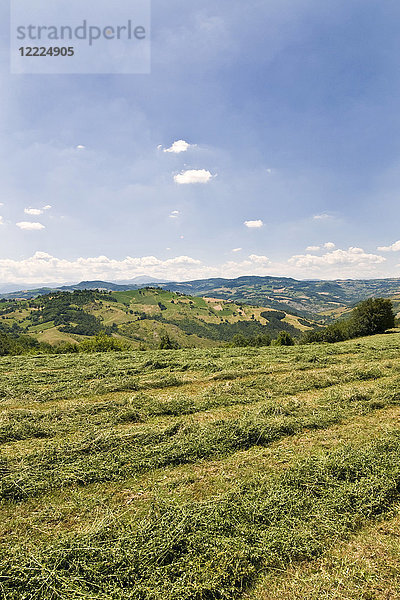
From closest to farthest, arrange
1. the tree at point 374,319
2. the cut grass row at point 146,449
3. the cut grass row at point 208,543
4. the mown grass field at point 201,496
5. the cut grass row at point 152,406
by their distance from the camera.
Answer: the cut grass row at point 208,543 → the mown grass field at point 201,496 → the cut grass row at point 146,449 → the cut grass row at point 152,406 → the tree at point 374,319

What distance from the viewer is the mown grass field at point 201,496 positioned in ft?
13.5

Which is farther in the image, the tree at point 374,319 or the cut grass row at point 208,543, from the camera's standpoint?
the tree at point 374,319

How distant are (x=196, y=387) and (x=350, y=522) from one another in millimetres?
8762

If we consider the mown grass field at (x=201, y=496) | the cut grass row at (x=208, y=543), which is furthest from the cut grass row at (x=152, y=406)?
the cut grass row at (x=208, y=543)

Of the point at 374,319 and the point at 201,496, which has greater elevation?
the point at 201,496

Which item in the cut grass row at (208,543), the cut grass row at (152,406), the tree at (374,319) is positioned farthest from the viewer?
the tree at (374,319)

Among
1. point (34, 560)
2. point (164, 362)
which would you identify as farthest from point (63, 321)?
point (34, 560)

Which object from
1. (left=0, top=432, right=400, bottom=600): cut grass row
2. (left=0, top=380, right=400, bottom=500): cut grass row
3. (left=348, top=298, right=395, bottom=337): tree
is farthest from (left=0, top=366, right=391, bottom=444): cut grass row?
(left=348, top=298, right=395, bottom=337): tree

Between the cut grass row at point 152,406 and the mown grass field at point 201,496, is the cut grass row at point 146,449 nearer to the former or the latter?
the mown grass field at point 201,496

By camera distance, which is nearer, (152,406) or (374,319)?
(152,406)

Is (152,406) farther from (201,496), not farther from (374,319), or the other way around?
(374,319)

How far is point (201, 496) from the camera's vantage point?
5.72 metres

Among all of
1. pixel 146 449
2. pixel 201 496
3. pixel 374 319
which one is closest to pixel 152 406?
pixel 146 449

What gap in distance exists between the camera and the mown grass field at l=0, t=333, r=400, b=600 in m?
4.11
